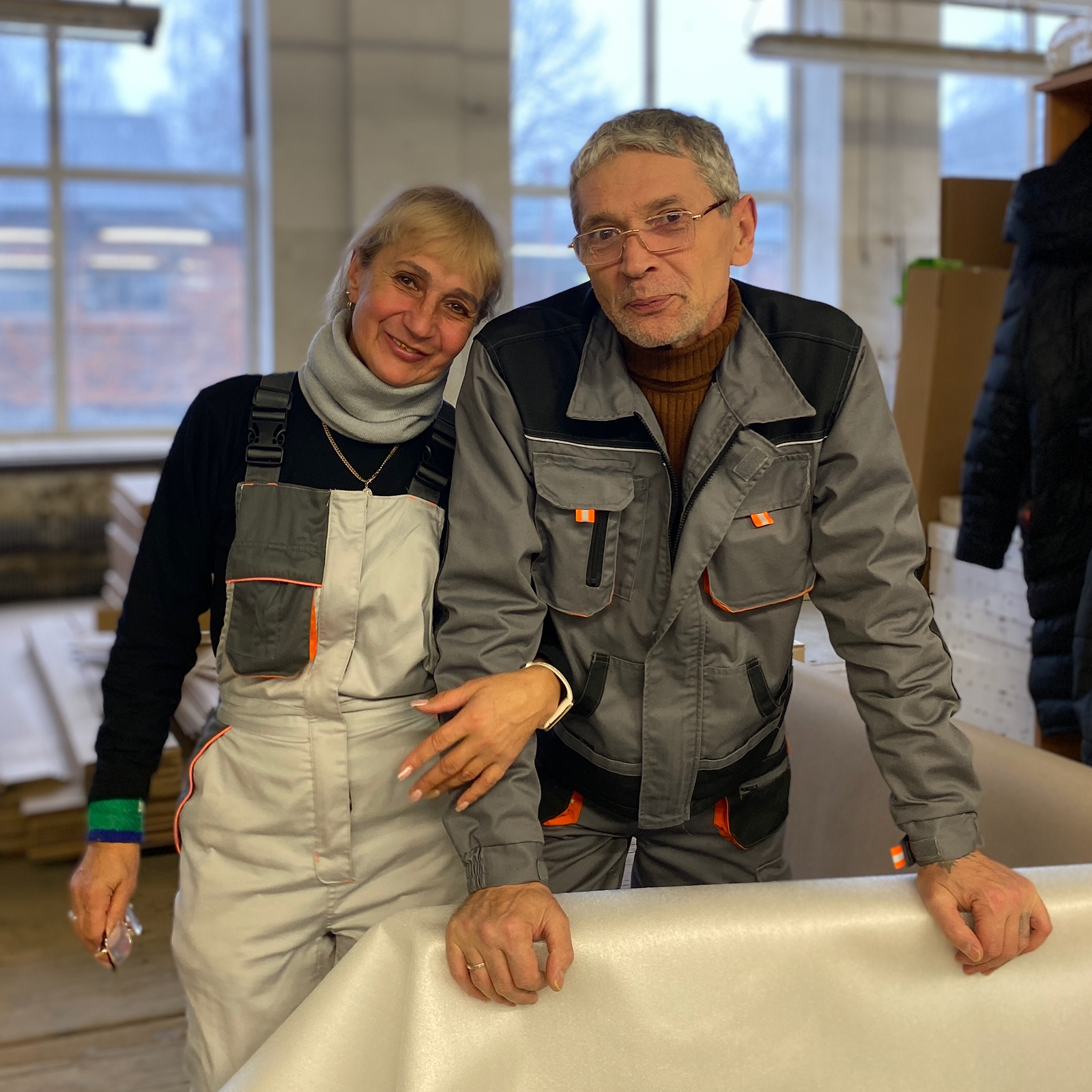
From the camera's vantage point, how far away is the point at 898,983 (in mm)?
1257

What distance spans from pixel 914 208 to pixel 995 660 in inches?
202

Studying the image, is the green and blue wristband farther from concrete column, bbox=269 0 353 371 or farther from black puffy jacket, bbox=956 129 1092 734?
concrete column, bbox=269 0 353 371

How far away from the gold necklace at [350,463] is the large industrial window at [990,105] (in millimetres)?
7041

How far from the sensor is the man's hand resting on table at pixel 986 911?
1.23 m

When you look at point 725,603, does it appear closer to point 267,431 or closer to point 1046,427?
point 267,431

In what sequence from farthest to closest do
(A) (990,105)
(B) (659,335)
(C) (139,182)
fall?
(A) (990,105) → (C) (139,182) → (B) (659,335)

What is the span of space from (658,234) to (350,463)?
0.47 metres

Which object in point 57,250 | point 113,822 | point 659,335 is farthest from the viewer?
point 57,250

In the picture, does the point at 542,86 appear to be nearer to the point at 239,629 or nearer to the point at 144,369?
the point at 144,369

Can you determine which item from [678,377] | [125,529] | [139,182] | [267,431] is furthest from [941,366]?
[139,182]

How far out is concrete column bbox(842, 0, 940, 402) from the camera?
7047 millimetres

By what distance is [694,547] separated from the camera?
1341 mm

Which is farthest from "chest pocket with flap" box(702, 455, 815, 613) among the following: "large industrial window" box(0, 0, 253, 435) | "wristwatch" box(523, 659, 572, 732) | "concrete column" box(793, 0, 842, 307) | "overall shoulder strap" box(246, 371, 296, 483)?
"concrete column" box(793, 0, 842, 307)

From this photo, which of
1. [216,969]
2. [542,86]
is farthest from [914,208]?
[216,969]
